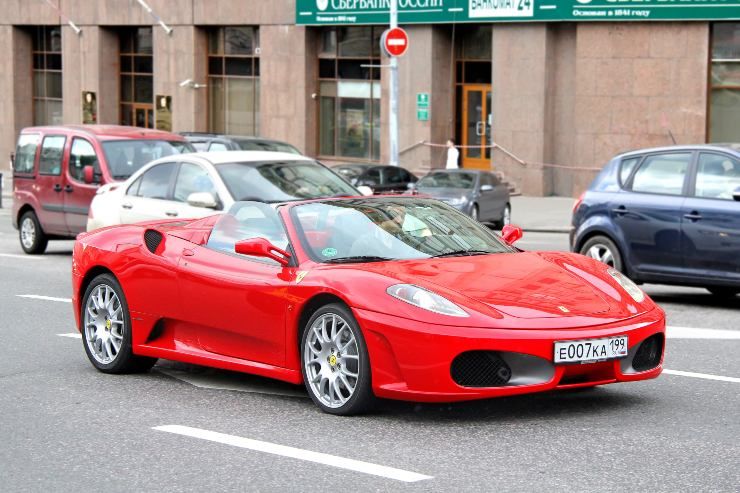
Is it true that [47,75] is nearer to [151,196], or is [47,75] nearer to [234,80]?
[234,80]

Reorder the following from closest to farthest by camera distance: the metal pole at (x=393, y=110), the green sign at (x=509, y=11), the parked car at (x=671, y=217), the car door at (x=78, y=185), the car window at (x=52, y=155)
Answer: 1. the parked car at (x=671, y=217)
2. the car door at (x=78, y=185)
3. the car window at (x=52, y=155)
4. the metal pole at (x=393, y=110)
5. the green sign at (x=509, y=11)

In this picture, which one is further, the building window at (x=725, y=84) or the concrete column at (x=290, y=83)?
the concrete column at (x=290, y=83)

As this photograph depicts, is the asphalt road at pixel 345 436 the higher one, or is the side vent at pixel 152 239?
the side vent at pixel 152 239

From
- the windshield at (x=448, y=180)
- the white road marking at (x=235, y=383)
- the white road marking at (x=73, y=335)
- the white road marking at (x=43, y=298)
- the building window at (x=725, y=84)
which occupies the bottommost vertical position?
the white road marking at (x=43, y=298)

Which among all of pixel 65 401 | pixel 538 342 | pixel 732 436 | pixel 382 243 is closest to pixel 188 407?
pixel 65 401

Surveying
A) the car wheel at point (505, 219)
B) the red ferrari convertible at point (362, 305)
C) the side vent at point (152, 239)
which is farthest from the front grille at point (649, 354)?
the car wheel at point (505, 219)

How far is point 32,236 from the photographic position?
2017 centimetres

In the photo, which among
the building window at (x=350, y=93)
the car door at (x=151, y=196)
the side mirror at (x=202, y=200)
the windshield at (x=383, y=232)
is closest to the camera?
the windshield at (x=383, y=232)

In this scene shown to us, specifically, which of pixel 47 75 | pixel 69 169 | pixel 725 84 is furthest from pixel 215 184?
pixel 47 75

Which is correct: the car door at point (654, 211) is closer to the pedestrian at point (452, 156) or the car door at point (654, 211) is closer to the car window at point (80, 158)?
the car window at point (80, 158)

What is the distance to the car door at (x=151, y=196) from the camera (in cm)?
1556

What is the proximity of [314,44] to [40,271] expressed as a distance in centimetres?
2517

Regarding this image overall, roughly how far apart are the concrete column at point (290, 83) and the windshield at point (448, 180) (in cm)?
1271

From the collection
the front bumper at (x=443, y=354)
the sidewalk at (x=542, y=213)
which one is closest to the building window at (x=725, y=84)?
the sidewalk at (x=542, y=213)
